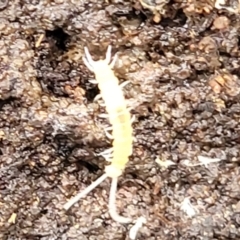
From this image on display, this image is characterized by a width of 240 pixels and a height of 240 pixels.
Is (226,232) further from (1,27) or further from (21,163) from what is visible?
(1,27)

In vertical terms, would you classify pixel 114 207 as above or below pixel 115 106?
below

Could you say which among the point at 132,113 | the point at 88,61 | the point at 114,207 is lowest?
the point at 114,207

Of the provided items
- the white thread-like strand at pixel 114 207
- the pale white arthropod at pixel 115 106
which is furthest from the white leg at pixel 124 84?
the white thread-like strand at pixel 114 207

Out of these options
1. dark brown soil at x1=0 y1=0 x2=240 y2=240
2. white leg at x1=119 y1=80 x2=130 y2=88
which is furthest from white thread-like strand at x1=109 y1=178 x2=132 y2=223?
white leg at x1=119 y1=80 x2=130 y2=88

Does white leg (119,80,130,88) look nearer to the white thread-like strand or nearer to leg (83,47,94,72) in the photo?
leg (83,47,94,72)

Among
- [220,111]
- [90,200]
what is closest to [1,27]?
[90,200]

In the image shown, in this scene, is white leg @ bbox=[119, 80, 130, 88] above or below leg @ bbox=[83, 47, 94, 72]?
below

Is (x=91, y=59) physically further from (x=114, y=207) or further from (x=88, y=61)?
(x=114, y=207)

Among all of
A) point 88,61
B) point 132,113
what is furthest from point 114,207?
point 88,61

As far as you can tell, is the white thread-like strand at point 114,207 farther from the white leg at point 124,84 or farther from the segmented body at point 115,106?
the white leg at point 124,84
